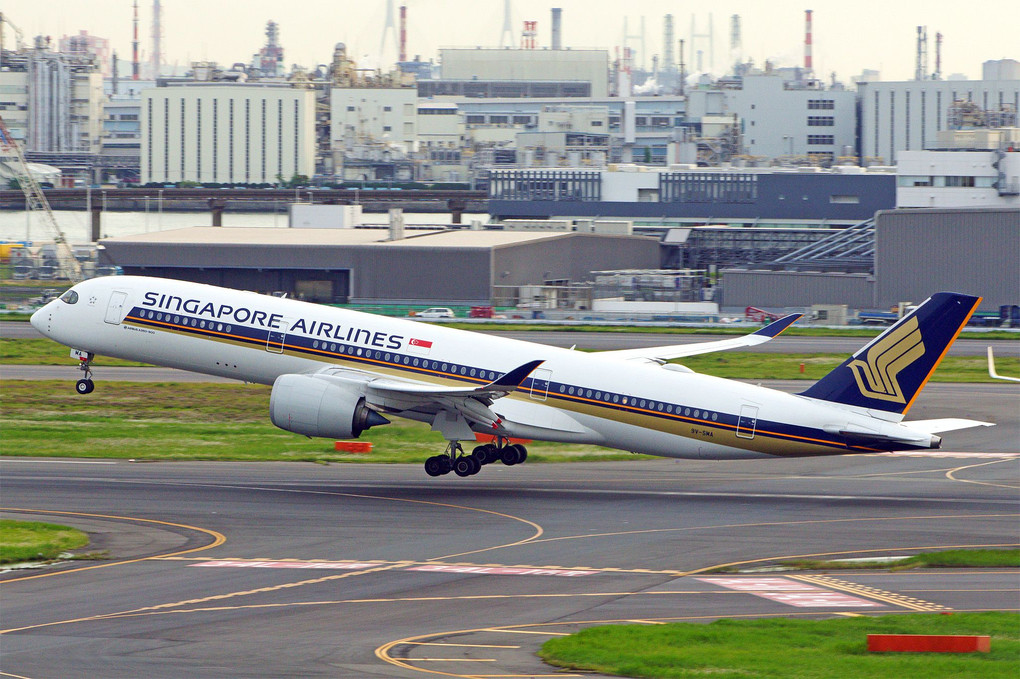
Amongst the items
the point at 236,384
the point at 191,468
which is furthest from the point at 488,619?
the point at 236,384

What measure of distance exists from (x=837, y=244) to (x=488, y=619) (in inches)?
4935

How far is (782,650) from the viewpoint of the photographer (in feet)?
75.0

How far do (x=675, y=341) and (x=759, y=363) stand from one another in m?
11.7

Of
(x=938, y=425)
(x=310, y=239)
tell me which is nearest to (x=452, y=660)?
(x=938, y=425)

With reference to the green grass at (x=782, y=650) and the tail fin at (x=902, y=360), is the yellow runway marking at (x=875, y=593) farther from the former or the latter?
the tail fin at (x=902, y=360)

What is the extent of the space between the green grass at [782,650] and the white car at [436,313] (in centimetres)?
8223

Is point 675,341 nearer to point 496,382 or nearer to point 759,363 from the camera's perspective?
point 759,363

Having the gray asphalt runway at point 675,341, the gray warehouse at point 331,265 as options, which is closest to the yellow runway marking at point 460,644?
the gray asphalt runway at point 675,341

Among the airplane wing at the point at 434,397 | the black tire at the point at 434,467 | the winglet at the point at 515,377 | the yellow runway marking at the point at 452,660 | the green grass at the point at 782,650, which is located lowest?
the yellow runway marking at the point at 452,660

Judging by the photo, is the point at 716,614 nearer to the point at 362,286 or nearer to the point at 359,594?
the point at 359,594

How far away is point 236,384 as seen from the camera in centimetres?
6681

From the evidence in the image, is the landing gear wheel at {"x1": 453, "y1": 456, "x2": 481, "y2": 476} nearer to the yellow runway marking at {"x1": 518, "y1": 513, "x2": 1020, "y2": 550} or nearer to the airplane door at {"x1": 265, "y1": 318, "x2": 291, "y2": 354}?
the airplane door at {"x1": 265, "y1": 318, "x2": 291, "y2": 354}

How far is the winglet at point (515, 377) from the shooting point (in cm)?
3859

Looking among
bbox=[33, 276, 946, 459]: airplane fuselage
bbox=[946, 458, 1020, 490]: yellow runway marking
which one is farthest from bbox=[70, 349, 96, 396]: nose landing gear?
bbox=[946, 458, 1020, 490]: yellow runway marking
